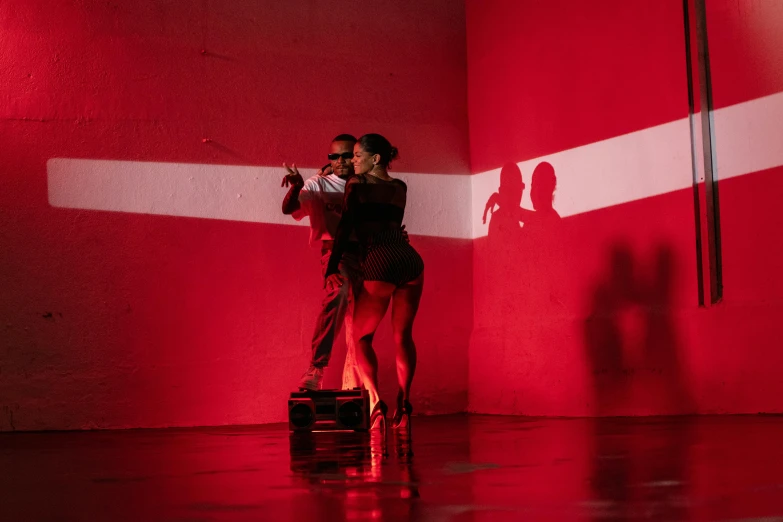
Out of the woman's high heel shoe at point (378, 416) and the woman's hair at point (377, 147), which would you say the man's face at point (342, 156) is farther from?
the woman's high heel shoe at point (378, 416)

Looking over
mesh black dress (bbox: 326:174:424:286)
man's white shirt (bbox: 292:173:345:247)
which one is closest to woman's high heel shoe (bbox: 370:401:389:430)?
mesh black dress (bbox: 326:174:424:286)

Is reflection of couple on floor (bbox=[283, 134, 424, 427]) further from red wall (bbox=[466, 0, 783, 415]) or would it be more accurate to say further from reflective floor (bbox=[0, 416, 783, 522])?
red wall (bbox=[466, 0, 783, 415])

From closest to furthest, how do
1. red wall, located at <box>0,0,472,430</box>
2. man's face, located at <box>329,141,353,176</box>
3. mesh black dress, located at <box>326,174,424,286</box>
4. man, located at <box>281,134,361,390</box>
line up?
1. mesh black dress, located at <box>326,174,424,286</box>
2. man, located at <box>281,134,361,390</box>
3. man's face, located at <box>329,141,353,176</box>
4. red wall, located at <box>0,0,472,430</box>

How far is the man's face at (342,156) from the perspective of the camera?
5266 millimetres

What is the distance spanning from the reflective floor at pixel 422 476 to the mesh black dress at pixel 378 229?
768 mm

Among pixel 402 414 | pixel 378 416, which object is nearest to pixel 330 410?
pixel 378 416

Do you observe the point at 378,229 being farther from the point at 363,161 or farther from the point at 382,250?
the point at 363,161

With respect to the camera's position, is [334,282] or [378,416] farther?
[334,282]

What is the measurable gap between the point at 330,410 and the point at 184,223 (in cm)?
197

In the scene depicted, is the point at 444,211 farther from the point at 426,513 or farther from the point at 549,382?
the point at 426,513

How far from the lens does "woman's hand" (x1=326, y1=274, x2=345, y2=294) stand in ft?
16.3

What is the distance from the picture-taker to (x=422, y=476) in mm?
2590

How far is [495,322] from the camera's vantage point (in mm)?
6461

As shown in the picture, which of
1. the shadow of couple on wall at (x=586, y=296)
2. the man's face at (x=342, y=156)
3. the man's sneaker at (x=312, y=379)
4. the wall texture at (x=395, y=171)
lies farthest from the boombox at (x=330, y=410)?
the shadow of couple on wall at (x=586, y=296)
